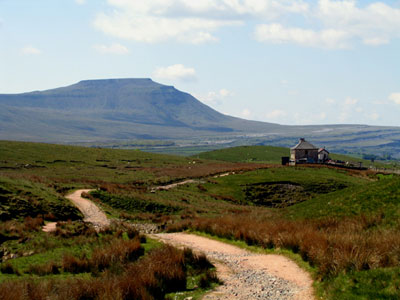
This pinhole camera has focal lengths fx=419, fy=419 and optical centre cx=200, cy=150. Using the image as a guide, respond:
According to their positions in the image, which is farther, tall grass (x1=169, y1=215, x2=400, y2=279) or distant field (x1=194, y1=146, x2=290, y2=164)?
distant field (x1=194, y1=146, x2=290, y2=164)

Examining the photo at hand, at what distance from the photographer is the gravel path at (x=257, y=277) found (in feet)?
42.2

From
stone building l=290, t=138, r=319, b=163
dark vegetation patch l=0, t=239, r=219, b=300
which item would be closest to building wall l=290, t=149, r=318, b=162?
stone building l=290, t=138, r=319, b=163

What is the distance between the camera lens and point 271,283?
13.9 meters

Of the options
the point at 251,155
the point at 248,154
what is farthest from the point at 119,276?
the point at 248,154

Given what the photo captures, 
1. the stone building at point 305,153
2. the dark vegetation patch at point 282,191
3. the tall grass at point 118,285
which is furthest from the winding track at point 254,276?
the stone building at point 305,153

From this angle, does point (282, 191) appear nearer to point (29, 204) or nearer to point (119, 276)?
point (29, 204)

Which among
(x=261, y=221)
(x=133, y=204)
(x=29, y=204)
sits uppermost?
(x=29, y=204)

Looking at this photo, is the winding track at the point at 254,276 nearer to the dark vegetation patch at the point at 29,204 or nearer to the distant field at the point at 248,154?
the dark vegetation patch at the point at 29,204

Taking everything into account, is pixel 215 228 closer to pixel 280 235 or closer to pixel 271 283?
pixel 280 235

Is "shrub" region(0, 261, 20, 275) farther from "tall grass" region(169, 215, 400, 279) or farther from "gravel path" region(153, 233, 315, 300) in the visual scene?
"tall grass" region(169, 215, 400, 279)

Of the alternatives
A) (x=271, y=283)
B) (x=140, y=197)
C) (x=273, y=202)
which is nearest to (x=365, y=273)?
(x=271, y=283)

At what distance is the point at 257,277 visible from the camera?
14.7 m

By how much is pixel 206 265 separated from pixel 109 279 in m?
4.35

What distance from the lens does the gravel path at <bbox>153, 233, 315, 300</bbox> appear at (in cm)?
1288
